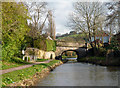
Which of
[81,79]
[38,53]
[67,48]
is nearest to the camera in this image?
[81,79]

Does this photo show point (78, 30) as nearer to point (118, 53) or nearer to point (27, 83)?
point (118, 53)

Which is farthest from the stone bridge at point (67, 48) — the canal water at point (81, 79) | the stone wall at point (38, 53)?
the canal water at point (81, 79)

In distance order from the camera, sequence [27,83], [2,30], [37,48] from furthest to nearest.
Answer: [37,48] < [2,30] < [27,83]

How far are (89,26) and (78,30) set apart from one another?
8.37ft

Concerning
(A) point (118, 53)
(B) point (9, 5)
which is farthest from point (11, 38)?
(A) point (118, 53)

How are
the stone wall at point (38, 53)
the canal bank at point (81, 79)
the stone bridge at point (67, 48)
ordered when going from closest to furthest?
the canal bank at point (81, 79), the stone wall at point (38, 53), the stone bridge at point (67, 48)

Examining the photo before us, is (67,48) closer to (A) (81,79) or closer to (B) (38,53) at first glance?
(B) (38,53)

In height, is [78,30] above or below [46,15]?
below

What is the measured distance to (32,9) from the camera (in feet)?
114

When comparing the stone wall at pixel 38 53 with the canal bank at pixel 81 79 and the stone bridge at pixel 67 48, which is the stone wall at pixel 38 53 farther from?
the canal bank at pixel 81 79

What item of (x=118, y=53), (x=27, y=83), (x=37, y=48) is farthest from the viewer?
(x=37, y=48)

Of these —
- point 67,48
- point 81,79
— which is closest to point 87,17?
point 67,48

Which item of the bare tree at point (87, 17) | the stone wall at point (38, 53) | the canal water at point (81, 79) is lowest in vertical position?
the canal water at point (81, 79)

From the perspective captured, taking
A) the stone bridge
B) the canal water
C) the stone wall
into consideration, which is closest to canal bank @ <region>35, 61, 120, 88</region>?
the canal water
